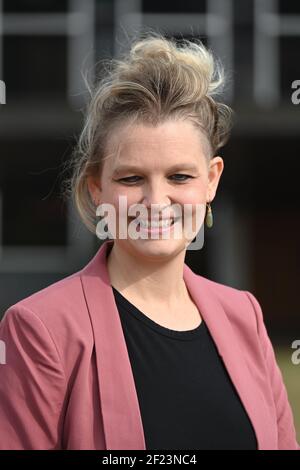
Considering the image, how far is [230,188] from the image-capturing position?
1334 centimetres

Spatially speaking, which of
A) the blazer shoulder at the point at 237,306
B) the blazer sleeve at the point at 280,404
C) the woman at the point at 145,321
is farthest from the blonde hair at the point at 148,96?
the blazer sleeve at the point at 280,404

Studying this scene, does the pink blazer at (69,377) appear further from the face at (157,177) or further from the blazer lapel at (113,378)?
the face at (157,177)

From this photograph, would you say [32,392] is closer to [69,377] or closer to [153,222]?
[69,377]

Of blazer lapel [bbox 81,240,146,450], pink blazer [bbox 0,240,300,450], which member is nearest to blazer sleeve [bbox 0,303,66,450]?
pink blazer [bbox 0,240,300,450]

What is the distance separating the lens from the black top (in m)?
2.05

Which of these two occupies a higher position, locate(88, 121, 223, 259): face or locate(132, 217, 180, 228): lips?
locate(88, 121, 223, 259): face

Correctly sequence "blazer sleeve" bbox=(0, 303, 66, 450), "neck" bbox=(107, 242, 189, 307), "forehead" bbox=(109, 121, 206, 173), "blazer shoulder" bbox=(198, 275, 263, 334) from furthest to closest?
"blazer shoulder" bbox=(198, 275, 263, 334) → "neck" bbox=(107, 242, 189, 307) → "forehead" bbox=(109, 121, 206, 173) → "blazer sleeve" bbox=(0, 303, 66, 450)

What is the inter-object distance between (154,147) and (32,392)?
618 millimetres

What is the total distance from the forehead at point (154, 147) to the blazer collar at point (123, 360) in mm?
291

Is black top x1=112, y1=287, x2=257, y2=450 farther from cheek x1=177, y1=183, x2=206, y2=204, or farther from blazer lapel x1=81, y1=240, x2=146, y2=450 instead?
cheek x1=177, y1=183, x2=206, y2=204

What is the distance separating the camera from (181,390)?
6.92 feet

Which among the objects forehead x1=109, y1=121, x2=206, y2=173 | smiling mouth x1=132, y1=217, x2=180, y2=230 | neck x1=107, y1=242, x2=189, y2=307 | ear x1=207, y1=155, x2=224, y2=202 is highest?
forehead x1=109, y1=121, x2=206, y2=173

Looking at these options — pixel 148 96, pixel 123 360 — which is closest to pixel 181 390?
pixel 123 360

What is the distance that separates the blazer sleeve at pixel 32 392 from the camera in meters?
1.97
